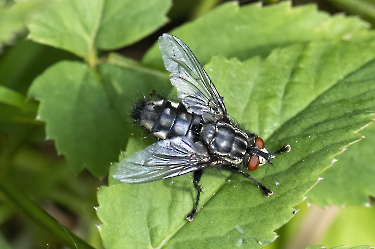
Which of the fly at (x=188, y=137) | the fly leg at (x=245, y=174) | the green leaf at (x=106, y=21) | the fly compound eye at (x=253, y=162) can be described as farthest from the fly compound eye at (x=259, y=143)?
the green leaf at (x=106, y=21)

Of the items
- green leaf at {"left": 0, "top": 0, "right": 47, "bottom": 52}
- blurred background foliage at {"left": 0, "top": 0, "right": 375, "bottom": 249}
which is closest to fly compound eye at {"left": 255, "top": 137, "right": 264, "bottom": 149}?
blurred background foliage at {"left": 0, "top": 0, "right": 375, "bottom": 249}

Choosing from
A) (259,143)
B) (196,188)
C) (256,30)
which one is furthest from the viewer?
(256,30)

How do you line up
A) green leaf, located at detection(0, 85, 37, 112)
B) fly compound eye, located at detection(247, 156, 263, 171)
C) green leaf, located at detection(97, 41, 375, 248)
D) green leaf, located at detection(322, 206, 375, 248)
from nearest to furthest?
1. green leaf, located at detection(97, 41, 375, 248)
2. fly compound eye, located at detection(247, 156, 263, 171)
3. green leaf, located at detection(0, 85, 37, 112)
4. green leaf, located at detection(322, 206, 375, 248)

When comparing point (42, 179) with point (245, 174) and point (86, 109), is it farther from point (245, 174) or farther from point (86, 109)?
point (245, 174)

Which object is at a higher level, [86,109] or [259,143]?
[86,109]

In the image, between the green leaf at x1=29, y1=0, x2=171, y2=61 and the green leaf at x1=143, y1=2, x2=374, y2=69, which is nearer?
the green leaf at x1=29, y1=0, x2=171, y2=61

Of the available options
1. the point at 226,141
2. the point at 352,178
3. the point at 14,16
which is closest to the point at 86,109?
the point at 14,16

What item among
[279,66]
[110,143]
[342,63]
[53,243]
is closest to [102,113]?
[110,143]

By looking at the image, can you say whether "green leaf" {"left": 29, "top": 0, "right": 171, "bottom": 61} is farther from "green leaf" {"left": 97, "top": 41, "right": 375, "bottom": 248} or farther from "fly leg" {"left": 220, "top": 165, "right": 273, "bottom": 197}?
"fly leg" {"left": 220, "top": 165, "right": 273, "bottom": 197}
